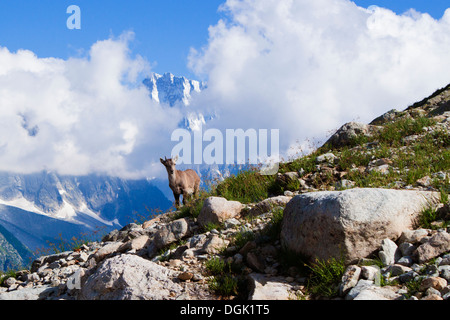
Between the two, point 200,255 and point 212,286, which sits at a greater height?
point 200,255

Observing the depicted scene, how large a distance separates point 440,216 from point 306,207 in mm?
2194

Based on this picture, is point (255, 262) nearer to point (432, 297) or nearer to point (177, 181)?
point (432, 297)

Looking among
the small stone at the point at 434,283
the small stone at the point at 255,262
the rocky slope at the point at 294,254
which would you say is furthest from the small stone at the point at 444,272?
the small stone at the point at 255,262

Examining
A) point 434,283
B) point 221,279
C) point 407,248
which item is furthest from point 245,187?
point 434,283

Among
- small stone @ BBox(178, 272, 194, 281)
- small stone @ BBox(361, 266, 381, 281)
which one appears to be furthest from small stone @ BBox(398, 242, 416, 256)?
small stone @ BBox(178, 272, 194, 281)

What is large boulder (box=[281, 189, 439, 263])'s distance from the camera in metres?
5.39

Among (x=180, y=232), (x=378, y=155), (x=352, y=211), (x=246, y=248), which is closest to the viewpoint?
(x=352, y=211)

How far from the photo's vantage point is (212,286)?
18.1 ft

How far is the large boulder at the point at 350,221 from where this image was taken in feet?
17.7

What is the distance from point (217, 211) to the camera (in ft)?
27.2

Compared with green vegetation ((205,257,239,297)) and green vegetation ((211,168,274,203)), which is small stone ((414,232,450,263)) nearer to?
green vegetation ((205,257,239,297))

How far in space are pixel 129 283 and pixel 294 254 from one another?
8.53ft
